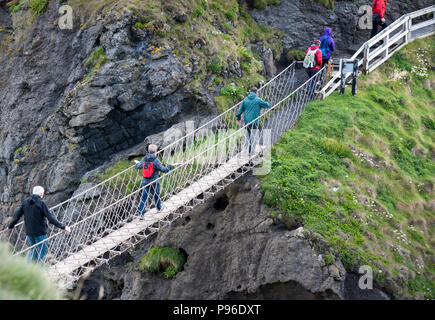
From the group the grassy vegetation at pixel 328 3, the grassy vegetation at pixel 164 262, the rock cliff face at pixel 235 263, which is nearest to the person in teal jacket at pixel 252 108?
the rock cliff face at pixel 235 263

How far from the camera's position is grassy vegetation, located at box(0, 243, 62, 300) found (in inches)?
273

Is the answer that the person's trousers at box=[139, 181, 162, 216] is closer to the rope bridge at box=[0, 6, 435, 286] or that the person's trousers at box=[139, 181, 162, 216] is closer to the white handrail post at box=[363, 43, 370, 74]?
the rope bridge at box=[0, 6, 435, 286]

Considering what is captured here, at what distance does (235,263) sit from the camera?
10109 millimetres

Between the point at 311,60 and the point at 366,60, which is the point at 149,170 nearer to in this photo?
the point at 311,60

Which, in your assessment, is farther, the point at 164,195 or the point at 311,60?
the point at 311,60

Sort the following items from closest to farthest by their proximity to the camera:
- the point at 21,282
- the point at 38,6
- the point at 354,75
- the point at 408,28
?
1. the point at 21,282
2. the point at 354,75
3. the point at 408,28
4. the point at 38,6

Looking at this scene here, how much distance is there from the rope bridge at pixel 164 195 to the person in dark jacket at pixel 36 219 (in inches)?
7.1

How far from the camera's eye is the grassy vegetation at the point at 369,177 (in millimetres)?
9797

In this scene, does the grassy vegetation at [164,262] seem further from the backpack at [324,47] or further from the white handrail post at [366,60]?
the white handrail post at [366,60]

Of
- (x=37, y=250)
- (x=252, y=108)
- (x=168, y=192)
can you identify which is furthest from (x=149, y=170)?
(x=252, y=108)

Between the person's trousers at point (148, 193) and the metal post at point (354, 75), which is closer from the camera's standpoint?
the person's trousers at point (148, 193)

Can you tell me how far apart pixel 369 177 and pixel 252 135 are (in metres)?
2.70

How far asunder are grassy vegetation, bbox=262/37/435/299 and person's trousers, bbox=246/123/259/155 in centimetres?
55
